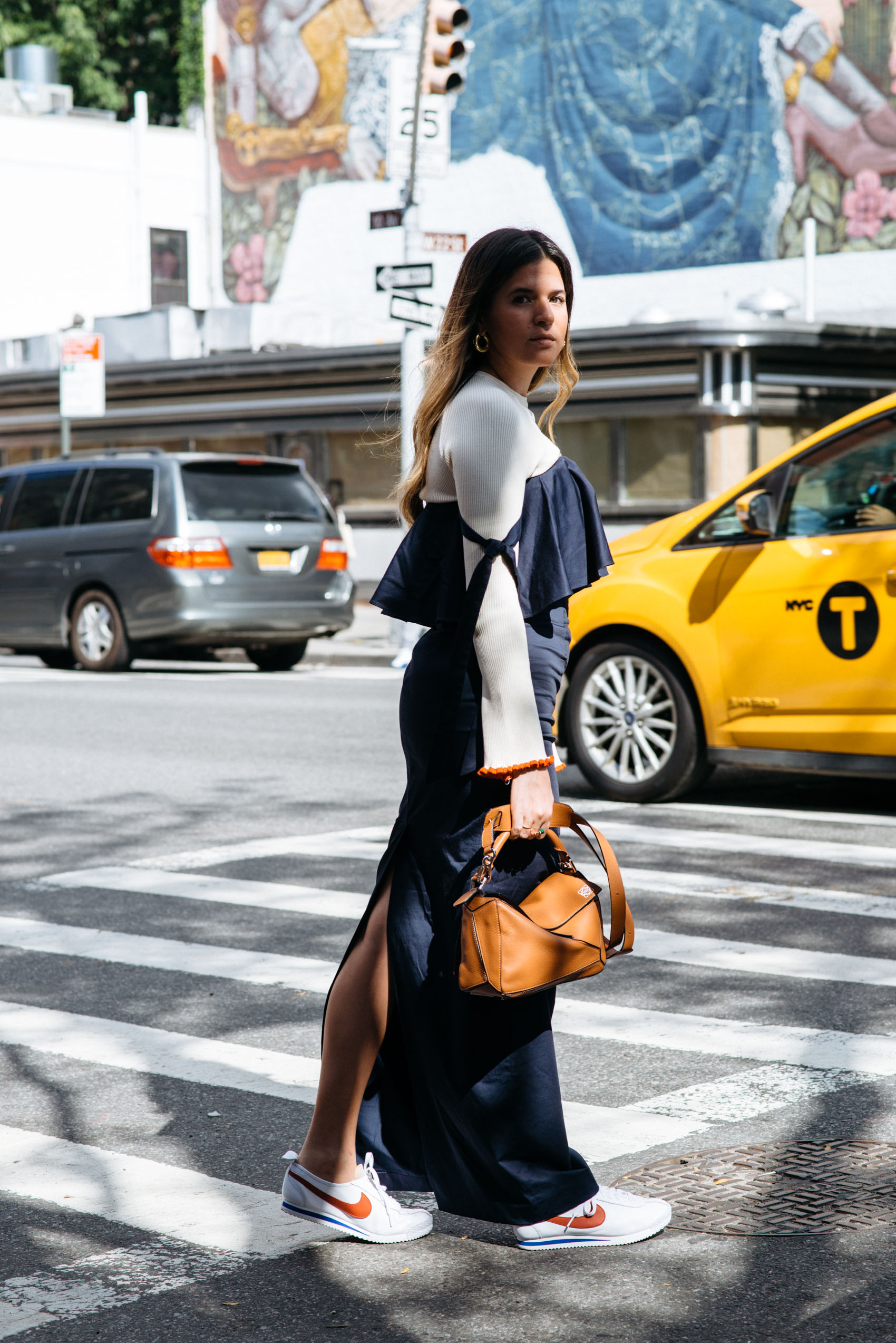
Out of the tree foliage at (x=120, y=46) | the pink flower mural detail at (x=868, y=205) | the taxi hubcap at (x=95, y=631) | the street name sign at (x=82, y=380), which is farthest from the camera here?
the tree foliage at (x=120, y=46)

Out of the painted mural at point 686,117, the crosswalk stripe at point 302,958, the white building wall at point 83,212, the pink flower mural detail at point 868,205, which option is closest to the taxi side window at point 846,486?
the crosswalk stripe at point 302,958

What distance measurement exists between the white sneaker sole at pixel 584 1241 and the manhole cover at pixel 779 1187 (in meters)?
0.09

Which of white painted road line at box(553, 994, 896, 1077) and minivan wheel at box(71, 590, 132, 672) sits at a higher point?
white painted road line at box(553, 994, 896, 1077)

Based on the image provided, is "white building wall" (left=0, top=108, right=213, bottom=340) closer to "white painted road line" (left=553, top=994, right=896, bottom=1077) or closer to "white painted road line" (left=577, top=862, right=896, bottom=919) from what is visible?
"white painted road line" (left=577, top=862, right=896, bottom=919)

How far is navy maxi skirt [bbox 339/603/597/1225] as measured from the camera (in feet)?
10.9

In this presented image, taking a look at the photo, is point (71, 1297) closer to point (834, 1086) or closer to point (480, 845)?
point (480, 845)

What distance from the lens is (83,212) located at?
157ft

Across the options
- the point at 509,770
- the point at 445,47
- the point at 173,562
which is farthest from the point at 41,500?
the point at 509,770

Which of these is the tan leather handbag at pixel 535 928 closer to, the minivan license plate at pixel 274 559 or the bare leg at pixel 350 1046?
the bare leg at pixel 350 1046

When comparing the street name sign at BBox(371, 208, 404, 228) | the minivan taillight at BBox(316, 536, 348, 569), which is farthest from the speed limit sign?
the minivan taillight at BBox(316, 536, 348, 569)

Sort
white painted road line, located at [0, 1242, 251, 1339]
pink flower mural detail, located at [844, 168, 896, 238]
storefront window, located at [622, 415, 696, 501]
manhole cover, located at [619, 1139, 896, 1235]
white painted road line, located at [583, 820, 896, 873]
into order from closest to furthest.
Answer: white painted road line, located at [0, 1242, 251, 1339] < manhole cover, located at [619, 1139, 896, 1235] < white painted road line, located at [583, 820, 896, 873] < storefront window, located at [622, 415, 696, 501] < pink flower mural detail, located at [844, 168, 896, 238]

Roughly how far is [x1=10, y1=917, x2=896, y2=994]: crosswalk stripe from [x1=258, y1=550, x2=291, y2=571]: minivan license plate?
10969 millimetres

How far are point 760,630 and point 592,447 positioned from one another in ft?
53.7

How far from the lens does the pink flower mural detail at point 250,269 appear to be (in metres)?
37.9
